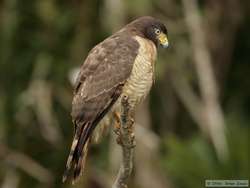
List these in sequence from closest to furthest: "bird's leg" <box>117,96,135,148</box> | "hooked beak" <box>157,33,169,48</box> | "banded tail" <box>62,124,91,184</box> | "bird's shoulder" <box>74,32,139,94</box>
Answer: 1. "bird's leg" <box>117,96,135,148</box>
2. "banded tail" <box>62,124,91,184</box>
3. "bird's shoulder" <box>74,32,139,94</box>
4. "hooked beak" <box>157,33,169,48</box>

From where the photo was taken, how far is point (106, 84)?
21.6ft

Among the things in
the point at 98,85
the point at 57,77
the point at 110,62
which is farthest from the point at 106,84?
the point at 57,77

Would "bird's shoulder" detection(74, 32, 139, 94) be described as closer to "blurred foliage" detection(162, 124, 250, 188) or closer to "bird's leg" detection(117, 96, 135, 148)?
"bird's leg" detection(117, 96, 135, 148)

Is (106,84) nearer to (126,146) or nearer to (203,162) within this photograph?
(126,146)

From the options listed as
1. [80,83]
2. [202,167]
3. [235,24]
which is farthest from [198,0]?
[80,83]

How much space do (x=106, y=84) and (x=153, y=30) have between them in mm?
663

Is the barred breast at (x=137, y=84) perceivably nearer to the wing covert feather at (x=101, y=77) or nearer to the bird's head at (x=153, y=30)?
the wing covert feather at (x=101, y=77)

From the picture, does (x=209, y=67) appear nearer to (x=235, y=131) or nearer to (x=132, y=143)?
(x=235, y=131)

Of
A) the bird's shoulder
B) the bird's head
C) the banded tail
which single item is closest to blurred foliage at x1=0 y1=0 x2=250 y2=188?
the bird's head

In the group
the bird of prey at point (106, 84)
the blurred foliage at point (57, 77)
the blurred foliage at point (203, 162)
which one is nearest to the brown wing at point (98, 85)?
the bird of prey at point (106, 84)

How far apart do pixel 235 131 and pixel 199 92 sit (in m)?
1.99

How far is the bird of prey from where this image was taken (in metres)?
6.35

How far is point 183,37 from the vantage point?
424 inches

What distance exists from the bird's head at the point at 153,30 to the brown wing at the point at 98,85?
24 centimetres
